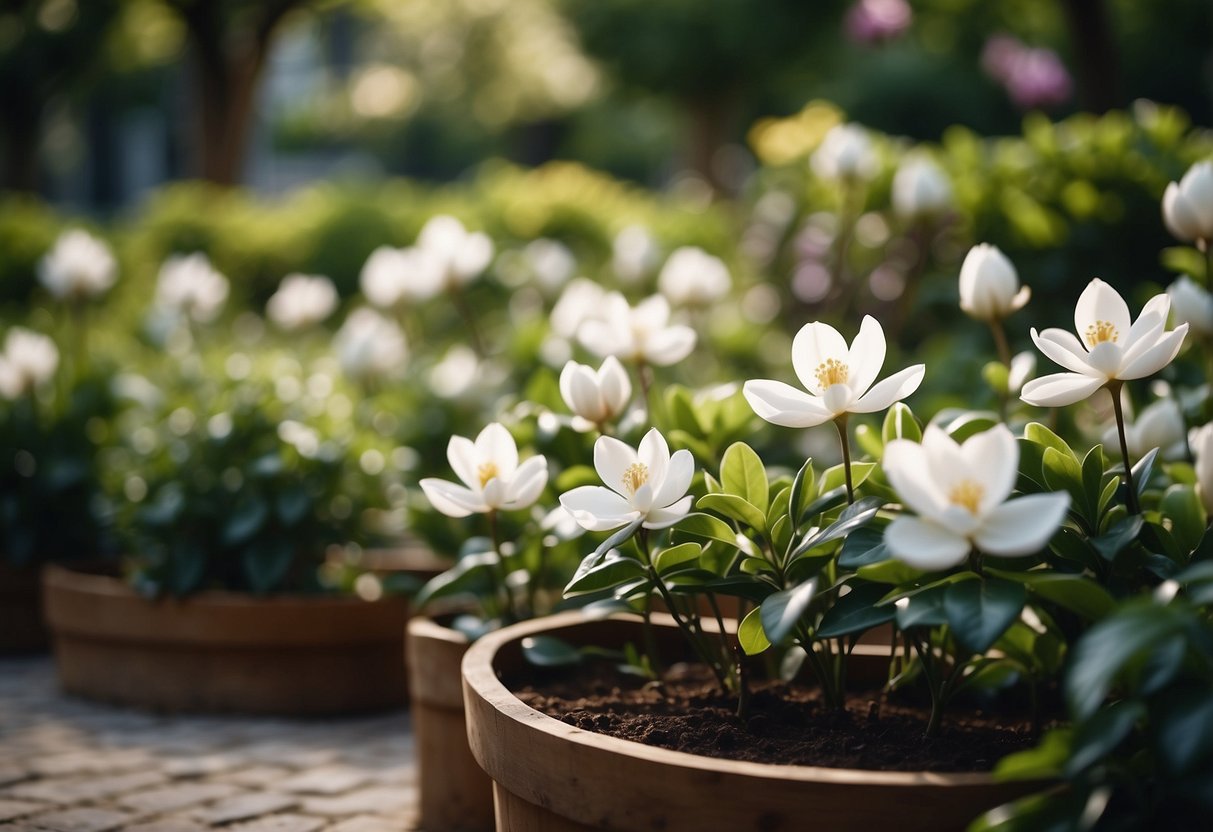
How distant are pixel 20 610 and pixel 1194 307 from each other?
376 centimetres

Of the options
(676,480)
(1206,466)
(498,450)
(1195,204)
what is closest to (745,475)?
(676,480)

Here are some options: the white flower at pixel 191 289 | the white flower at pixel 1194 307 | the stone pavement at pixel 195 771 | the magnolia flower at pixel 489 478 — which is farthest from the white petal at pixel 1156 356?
the white flower at pixel 191 289

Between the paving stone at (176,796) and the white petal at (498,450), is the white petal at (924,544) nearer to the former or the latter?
the white petal at (498,450)

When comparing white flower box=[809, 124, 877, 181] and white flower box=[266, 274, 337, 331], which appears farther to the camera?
white flower box=[266, 274, 337, 331]

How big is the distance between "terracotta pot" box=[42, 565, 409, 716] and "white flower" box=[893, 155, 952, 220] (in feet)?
6.04

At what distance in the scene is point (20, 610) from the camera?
428cm

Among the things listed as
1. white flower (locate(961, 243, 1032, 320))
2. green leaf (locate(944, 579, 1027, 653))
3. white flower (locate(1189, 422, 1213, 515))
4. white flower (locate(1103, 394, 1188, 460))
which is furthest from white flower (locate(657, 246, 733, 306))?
green leaf (locate(944, 579, 1027, 653))

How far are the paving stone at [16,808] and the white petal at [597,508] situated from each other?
1516 mm

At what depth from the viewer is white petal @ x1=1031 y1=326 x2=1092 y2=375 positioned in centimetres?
177

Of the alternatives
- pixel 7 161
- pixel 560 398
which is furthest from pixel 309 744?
pixel 7 161

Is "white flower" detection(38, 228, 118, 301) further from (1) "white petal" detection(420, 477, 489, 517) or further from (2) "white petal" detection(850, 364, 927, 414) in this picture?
(2) "white petal" detection(850, 364, 927, 414)

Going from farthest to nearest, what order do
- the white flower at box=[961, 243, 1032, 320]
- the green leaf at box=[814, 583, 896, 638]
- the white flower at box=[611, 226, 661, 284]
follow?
1. the white flower at box=[611, 226, 661, 284]
2. the white flower at box=[961, 243, 1032, 320]
3. the green leaf at box=[814, 583, 896, 638]

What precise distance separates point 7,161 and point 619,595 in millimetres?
24932

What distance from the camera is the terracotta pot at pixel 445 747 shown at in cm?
252
